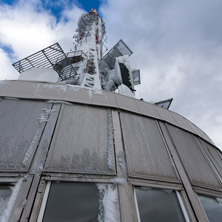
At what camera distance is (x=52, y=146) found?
2648 millimetres

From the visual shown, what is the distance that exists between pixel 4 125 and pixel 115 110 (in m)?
2.58

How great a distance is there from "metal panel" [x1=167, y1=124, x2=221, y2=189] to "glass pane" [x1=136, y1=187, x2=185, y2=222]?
832 mm

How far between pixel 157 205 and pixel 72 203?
56.6 inches

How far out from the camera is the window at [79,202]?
6.36 feet

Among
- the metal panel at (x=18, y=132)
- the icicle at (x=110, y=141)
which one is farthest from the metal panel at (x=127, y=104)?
the metal panel at (x=18, y=132)

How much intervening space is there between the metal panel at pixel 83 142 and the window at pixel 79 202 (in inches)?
10.0

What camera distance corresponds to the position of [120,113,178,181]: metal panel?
9.14ft

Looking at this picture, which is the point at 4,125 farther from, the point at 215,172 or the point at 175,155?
the point at 215,172

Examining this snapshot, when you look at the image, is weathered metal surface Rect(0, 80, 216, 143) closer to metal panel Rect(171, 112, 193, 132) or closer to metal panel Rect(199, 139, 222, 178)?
metal panel Rect(171, 112, 193, 132)

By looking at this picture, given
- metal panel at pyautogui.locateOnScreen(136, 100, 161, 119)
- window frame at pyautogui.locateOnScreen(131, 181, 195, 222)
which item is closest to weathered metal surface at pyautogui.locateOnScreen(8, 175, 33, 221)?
window frame at pyautogui.locateOnScreen(131, 181, 195, 222)

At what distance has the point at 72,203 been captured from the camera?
208 cm

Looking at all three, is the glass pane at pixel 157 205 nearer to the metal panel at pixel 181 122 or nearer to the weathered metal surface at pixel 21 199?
the weathered metal surface at pixel 21 199

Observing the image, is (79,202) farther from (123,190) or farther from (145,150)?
(145,150)

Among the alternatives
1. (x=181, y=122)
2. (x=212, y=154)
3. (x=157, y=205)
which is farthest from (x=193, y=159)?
(x=157, y=205)
